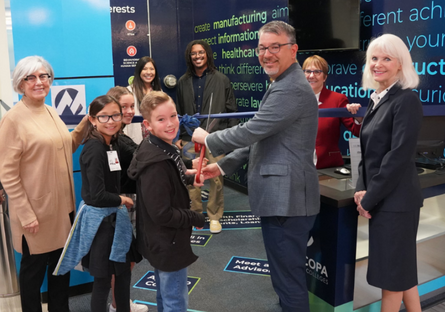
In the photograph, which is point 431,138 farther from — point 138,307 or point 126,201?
point 138,307

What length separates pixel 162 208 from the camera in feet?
6.54

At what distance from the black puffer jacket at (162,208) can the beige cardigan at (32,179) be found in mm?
604

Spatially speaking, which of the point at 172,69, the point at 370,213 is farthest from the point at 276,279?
the point at 172,69

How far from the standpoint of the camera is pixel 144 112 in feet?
6.93

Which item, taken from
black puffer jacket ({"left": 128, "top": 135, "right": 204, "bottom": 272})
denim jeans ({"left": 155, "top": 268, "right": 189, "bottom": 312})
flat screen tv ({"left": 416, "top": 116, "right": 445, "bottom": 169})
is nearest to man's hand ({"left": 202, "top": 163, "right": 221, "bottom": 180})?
black puffer jacket ({"left": 128, "top": 135, "right": 204, "bottom": 272})

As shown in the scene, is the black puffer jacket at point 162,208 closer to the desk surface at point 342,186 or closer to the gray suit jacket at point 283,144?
the gray suit jacket at point 283,144

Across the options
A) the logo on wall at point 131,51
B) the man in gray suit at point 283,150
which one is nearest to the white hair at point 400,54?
the man in gray suit at point 283,150

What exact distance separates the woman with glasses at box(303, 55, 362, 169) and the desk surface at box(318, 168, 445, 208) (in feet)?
0.44

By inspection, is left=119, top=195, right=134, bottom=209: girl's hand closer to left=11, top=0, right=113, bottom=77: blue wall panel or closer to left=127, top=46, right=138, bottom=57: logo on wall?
left=11, top=0, right=113, bottom=77: blue wall panel

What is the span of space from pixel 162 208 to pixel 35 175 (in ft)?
2.80

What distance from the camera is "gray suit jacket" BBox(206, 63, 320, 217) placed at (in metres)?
2.12

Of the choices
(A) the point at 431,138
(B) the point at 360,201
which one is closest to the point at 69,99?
(B) the point at 360,201

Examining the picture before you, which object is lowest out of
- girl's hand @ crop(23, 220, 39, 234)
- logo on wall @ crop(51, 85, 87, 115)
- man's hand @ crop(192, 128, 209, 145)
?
girl's hand @ crop(23, 220, 39, 234)

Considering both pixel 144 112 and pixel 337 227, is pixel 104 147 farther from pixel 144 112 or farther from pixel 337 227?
pixel 337 227
